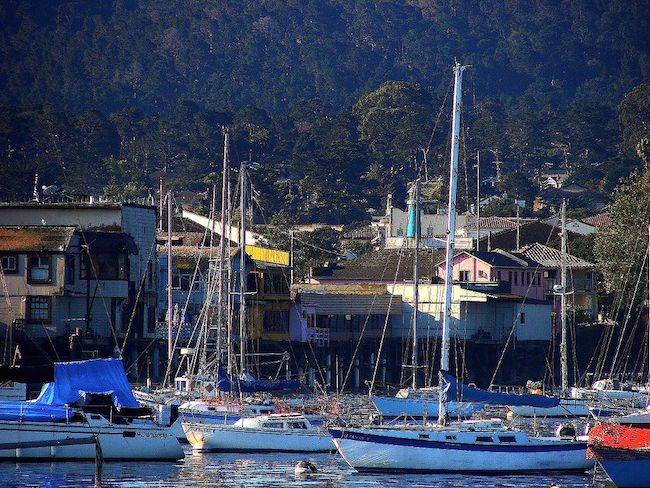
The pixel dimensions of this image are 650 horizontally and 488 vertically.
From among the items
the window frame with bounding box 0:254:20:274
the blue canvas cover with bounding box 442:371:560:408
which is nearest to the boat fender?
the blue canvas cover with bounding box 442:371:560:408

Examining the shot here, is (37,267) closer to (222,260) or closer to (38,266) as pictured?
(38,266)

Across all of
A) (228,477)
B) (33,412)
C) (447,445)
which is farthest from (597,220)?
(33,412)

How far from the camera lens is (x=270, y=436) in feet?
254

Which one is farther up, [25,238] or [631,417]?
[25,238]

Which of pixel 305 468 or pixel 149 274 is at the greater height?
pixel 149 274

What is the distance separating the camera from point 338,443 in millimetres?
68750

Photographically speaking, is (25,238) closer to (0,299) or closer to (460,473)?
(0,299)

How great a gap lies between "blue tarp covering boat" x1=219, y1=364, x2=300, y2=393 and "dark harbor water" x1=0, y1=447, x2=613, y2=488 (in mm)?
13794

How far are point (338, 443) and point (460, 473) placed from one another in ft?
15.2

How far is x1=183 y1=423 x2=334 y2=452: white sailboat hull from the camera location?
254ft

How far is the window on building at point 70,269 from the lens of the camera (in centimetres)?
10869

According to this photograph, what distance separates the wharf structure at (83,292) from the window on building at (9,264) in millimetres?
58

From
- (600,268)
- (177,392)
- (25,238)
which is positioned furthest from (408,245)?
(177,392)

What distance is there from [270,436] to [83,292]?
115ft
